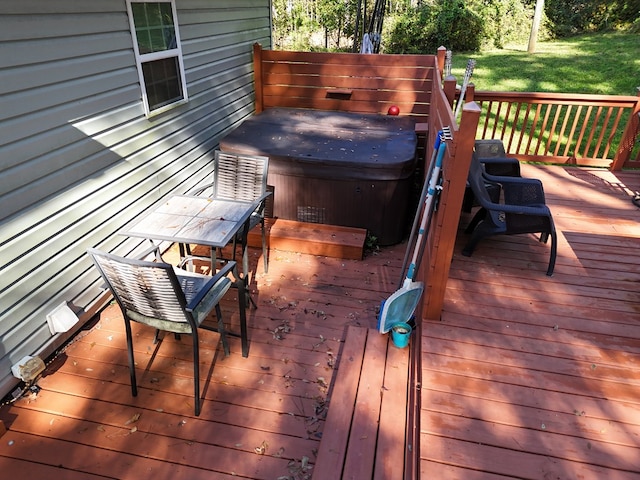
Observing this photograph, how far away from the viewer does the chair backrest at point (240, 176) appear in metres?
3.36

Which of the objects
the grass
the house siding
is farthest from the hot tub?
the grass

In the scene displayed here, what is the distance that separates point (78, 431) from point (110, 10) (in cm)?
262

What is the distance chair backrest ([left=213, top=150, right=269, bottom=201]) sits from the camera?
336 centimetres

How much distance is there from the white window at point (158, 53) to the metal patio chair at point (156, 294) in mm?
1728

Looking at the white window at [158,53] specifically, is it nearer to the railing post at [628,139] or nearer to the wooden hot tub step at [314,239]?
the wooden hot tub step at [314,239]

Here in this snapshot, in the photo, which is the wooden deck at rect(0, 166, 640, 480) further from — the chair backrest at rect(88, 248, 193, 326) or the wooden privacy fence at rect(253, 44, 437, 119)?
the wooden privacy fence at rect(253, 44, 437, 119)

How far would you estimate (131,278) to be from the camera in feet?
6.40

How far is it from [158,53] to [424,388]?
3193mm

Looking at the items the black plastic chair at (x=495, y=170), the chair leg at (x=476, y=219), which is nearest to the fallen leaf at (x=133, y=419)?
the chair leg at (x=476, y=219)

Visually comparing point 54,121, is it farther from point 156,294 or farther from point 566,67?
point 566,67

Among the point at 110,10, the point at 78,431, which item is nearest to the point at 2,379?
the point at 78,431

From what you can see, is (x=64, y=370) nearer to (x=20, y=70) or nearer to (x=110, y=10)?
(x=20, y=70)

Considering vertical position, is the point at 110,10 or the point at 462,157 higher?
the point at 110,10

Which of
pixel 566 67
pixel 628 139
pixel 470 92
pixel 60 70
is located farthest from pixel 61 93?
pixel 566 67
